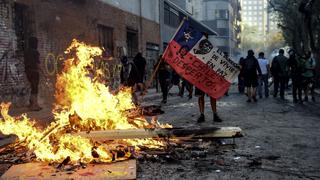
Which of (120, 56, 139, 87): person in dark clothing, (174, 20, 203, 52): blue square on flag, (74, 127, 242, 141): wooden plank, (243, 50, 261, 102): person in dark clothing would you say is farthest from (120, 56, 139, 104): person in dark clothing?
(74, 127, 242, 141): wooden plank

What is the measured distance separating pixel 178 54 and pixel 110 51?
13438mm

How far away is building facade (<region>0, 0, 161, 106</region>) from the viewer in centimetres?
1366

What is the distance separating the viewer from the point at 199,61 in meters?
9.95

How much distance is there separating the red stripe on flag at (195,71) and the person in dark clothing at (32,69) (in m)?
6.14

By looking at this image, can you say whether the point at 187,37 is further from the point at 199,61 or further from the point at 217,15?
the point at 217,15

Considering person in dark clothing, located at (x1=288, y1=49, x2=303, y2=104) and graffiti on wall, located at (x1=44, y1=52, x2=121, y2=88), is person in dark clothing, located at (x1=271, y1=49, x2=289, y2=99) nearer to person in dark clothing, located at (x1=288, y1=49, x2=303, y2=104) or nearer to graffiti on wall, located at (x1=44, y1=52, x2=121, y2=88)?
person in dark clothing, located at (x1=288, y1=49, x2=303, y2=104)

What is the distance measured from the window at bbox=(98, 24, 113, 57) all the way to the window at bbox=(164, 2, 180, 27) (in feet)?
42.0

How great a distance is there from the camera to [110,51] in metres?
22.9

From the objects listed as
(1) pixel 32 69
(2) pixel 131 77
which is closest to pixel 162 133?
(2) pixel 131 77

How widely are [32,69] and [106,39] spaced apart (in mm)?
8232

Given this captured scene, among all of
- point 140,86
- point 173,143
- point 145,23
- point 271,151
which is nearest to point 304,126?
point 271,151

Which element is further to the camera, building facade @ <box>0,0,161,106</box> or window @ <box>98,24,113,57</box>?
window @ <box>98,24,113,57</box>

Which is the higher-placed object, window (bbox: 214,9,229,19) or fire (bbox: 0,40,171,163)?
window (bbox: 214,9,229,19)

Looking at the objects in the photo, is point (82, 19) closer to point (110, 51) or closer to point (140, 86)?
point (110, 51)
